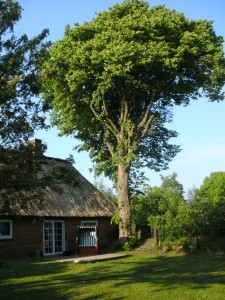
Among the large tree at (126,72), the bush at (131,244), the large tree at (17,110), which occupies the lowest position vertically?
the bush at (131,244)

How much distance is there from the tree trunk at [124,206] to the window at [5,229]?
22.8 ft

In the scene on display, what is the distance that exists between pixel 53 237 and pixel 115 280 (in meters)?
11.8

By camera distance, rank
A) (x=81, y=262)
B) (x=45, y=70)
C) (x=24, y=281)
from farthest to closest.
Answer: (x=81, y=262) → (x=24, y=281) → (x=45, y=70)

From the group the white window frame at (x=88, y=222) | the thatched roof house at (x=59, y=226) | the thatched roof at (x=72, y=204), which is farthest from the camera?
the white window frame at (x=88, y=222)

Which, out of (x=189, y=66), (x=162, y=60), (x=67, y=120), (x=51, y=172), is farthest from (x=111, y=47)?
(x=51, y=172)

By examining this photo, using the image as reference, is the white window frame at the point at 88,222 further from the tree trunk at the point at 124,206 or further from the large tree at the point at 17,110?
the large tree at the point at 17,110

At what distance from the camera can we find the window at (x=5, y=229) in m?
20.7

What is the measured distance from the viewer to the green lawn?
33.6 ft

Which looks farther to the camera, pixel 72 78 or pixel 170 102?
pixel 170 102

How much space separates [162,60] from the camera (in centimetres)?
2175

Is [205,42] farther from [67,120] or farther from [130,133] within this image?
[67,120]

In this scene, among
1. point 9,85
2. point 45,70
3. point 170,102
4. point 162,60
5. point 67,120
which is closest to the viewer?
point 9,85

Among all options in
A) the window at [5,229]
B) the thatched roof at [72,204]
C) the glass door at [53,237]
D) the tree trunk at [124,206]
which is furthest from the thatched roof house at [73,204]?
the tree trunk at [124,206]

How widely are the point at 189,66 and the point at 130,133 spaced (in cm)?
556
